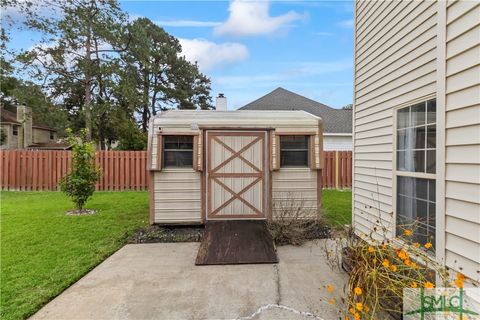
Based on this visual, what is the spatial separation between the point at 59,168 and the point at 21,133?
17618mm

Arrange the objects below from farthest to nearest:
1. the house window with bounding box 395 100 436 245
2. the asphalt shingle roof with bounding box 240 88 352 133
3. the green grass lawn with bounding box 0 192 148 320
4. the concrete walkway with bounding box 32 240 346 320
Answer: the asphalt shingle roof with bounding box 240 88 352 133
the green grass lawn with bounding box 0 192 148 320
the house window with bounding box 395 100 436 245
the concrete walkway with bounding box 32 240 346 320

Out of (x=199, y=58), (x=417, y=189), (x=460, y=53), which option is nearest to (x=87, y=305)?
(x=417, y=189)

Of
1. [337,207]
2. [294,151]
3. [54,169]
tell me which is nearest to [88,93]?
[54,169]

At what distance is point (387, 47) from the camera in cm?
394

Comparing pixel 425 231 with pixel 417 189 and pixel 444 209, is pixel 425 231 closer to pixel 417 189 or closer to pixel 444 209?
pixel 417 189

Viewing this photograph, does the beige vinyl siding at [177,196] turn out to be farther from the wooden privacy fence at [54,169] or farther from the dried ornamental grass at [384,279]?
the wooden privacy fence at [54,169]

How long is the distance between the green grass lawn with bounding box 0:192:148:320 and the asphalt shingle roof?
11118 mm

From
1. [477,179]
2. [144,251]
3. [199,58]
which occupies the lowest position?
[144,251]

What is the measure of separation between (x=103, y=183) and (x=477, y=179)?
1166 cm

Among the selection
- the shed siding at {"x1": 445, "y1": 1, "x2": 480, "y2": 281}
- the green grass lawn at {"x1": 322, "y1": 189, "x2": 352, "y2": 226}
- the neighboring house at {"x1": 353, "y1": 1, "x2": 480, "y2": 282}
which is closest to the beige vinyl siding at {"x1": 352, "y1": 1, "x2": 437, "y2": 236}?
the neighboring house at {"x1": 353, "y1": 1, "x2": 480, "y2": 282}

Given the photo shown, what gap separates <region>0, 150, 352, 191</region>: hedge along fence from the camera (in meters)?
10.9

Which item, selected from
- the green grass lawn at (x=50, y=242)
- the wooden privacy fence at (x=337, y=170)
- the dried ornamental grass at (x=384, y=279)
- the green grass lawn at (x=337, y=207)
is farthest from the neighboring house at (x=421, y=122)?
the wooden privacy fence at (x=337, y=170)

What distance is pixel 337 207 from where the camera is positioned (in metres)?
8.08

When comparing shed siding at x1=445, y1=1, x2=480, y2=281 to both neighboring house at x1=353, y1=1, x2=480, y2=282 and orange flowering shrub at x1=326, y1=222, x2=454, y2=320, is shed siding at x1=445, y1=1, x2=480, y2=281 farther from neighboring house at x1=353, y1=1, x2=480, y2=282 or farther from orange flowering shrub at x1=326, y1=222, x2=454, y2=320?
orange flowering shrub at x1=326, y1=222, x2=454, y2=320
